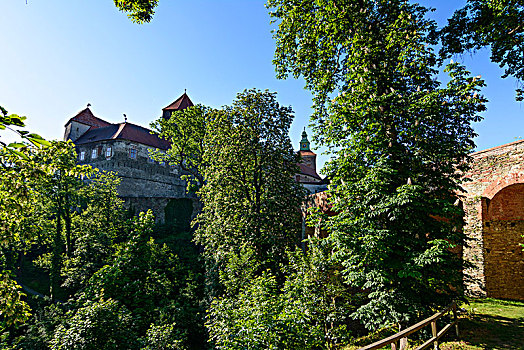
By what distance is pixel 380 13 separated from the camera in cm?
881

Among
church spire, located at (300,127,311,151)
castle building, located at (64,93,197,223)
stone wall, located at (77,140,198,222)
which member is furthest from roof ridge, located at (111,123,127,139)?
church spire, located at (300,127,311,151)

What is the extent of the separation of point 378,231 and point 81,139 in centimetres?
4436

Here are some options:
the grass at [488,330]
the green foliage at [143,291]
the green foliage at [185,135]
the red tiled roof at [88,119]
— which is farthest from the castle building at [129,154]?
the grass at [488,330]

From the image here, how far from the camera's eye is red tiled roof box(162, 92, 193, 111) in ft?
124

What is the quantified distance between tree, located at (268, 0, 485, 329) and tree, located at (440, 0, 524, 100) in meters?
0.52

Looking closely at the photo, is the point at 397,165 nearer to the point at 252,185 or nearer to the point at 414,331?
the point at 414,331

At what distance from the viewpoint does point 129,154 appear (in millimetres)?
37812

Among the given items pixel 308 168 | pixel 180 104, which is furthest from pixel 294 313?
pixel 308 168

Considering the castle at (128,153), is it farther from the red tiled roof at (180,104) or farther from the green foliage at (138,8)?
the green foliage at (138,8)

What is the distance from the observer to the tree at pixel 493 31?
21.9 feet

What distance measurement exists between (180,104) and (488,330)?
37.0 meters

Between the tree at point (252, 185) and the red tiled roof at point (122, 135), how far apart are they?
93.2 feet

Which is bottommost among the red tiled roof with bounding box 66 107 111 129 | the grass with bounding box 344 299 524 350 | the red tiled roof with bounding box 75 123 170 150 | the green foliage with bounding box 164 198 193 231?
the grass with bounding box 344 299 524 350

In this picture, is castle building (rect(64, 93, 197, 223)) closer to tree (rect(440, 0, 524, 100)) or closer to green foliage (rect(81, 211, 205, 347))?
green foliage (rect(81, 211, 205, 347))
